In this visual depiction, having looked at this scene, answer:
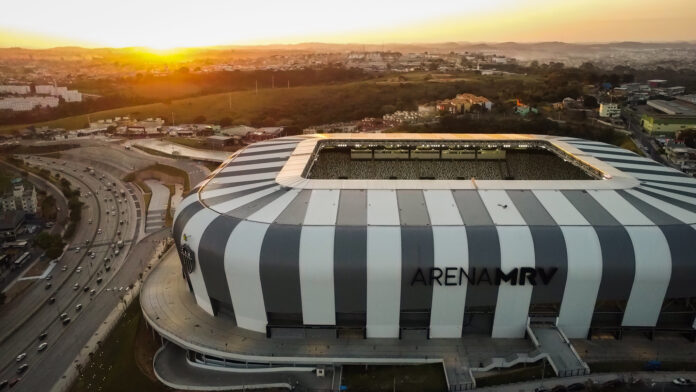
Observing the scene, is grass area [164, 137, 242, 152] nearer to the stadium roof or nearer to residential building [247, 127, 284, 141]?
residential building [247, 127, 284, 141]

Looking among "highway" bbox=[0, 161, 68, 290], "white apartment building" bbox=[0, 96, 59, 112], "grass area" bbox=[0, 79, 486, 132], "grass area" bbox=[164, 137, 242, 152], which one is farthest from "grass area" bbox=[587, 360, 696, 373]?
"white apartment building" bbox=[0, 96, 59, 112]

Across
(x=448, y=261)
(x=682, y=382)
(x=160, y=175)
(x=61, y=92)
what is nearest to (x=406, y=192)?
(x=448, y=261)

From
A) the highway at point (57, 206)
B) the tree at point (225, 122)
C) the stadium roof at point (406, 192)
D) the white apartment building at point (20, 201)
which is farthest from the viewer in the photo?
the tree at point (225, 122)

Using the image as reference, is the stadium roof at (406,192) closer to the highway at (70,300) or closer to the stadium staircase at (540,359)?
the stadium staircase at (540,359)

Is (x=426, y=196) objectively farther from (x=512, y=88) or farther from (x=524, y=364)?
(x=512, y=88)

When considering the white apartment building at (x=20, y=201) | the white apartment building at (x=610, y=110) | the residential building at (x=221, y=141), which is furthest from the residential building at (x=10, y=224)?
the white apartment building at (x=610, y=110)

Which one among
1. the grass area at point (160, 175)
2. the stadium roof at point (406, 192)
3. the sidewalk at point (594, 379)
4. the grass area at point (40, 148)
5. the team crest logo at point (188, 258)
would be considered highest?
the stadium roof at point (406, 192)
